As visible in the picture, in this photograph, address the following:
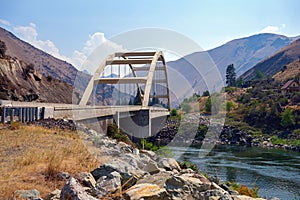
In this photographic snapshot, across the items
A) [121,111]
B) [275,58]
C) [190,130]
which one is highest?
[275,58]

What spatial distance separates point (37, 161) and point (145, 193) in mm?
3700

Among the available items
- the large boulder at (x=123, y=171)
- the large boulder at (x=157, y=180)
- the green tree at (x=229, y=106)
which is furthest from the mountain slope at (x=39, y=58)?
the large boulder at (x=157, y=180)

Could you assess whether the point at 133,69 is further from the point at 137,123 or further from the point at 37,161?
the point at 37,161

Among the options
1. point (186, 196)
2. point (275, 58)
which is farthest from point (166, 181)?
point (275, 58)

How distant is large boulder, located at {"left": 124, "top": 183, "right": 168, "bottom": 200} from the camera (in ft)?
19.0

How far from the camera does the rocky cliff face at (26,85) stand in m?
39.8

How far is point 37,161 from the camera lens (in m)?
8.54

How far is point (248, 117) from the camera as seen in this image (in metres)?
67.9

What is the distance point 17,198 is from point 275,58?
192 m

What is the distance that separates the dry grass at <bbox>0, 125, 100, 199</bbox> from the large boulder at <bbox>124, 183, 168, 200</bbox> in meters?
1.58

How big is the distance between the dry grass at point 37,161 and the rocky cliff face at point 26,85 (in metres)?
25.4

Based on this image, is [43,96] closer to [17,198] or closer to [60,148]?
[60,148]

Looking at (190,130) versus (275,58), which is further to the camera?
(275,58)

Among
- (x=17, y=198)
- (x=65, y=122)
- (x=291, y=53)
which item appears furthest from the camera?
(x=291, y=53)
